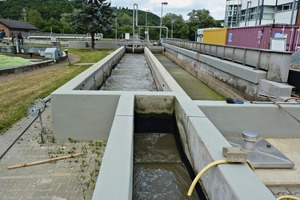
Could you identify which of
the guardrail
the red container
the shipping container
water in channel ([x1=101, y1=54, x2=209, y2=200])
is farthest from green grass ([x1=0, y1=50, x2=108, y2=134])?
the shipping container

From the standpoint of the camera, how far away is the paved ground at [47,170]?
3738mm

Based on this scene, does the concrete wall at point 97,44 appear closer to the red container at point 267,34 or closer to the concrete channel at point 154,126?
the red container at point 267,34

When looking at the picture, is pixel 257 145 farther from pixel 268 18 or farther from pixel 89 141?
pixel 268 18

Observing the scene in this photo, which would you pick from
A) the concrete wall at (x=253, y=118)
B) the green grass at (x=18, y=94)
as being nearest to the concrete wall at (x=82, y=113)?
the green grass at (x=18, y=94)

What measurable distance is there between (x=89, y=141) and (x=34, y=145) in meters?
1.14

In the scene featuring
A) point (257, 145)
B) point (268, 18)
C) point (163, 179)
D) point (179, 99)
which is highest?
point (268, 18)

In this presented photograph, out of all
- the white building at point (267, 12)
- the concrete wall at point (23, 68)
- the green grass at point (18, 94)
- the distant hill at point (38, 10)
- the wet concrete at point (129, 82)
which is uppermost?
the distant hill at point (38, 10)

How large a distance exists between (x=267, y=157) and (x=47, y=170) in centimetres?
384

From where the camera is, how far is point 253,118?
5.37 meters

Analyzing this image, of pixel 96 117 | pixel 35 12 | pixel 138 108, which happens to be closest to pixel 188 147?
pixel 138 108

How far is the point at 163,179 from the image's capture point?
430 cm

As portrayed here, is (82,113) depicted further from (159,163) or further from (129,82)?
(129,82)

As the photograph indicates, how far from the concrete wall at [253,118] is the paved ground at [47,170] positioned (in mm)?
2541

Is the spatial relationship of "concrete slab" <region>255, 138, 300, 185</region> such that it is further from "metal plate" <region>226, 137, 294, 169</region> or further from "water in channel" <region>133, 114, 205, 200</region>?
"water in channel" <region>133, 114, 205, 200</region>
